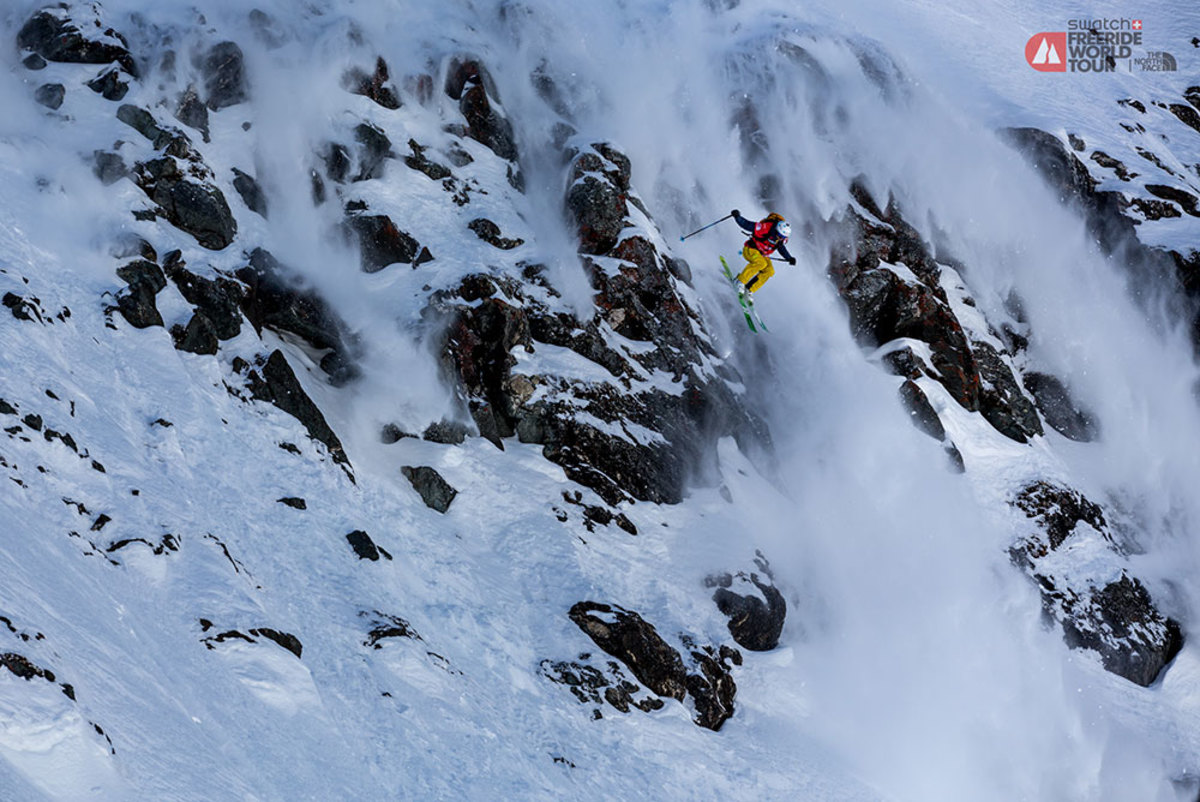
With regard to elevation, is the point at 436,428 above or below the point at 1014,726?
above

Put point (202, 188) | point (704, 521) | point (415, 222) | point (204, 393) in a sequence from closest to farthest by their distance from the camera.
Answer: point (204, 393), point (202, 188), point (704, 521), point (415, 222)

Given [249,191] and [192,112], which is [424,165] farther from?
[192,112]

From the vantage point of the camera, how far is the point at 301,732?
1070cm

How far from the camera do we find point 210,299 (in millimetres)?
18203

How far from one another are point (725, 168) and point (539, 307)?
38.2 feet

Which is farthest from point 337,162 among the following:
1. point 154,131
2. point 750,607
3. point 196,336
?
point 750,607

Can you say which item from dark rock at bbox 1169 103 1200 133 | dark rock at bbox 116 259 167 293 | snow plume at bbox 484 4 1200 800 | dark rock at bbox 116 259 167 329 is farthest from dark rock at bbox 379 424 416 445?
dark rock at bbox 1169 103 1200 133

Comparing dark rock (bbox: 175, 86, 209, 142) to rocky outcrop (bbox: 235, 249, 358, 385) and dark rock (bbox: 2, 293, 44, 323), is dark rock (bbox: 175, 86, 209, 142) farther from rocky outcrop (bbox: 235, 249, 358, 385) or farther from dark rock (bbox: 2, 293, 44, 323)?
dark rock (bbox: 2, 293, 44, 323)

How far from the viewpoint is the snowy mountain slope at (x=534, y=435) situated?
38.8 ft

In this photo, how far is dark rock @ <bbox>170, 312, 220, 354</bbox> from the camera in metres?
17.2

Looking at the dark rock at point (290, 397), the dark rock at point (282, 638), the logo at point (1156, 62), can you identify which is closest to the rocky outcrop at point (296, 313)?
the dark rock at point (290, 397)

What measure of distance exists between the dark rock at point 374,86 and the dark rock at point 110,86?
6.24 m

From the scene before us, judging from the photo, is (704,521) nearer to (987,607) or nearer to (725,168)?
(987,607)

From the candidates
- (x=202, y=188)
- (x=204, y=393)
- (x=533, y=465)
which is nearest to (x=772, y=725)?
(x=533, y=465)
